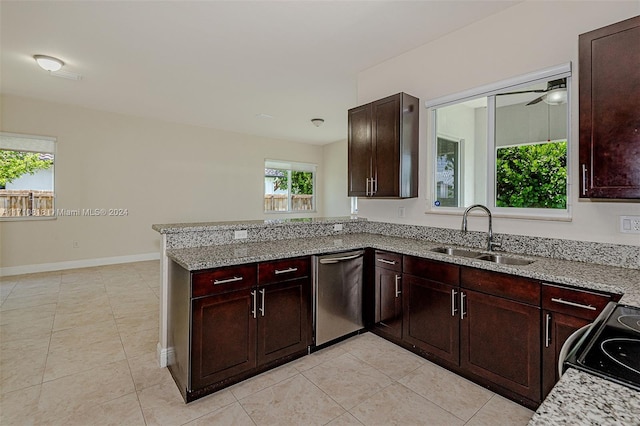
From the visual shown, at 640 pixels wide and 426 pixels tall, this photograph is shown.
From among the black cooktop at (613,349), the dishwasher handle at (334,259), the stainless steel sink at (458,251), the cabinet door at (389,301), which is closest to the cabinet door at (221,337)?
the dishwasher handle at (334,259)

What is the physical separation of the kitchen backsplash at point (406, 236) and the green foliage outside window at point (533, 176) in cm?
32

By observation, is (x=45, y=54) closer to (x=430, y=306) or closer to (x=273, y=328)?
(x=273, y=328)

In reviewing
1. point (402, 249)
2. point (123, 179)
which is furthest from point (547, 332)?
point (123, 179)

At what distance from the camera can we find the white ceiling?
2.57 metres

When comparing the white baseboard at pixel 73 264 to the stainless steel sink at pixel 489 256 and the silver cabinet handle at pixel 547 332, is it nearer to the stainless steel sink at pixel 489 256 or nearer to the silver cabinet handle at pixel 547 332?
the stainless steel sink at pixel 489 256

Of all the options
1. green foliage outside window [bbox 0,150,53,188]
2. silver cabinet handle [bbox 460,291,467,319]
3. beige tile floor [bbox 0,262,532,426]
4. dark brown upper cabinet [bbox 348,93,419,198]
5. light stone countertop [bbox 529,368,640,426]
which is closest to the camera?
light stone countertop [bbox 529,368,640,426]

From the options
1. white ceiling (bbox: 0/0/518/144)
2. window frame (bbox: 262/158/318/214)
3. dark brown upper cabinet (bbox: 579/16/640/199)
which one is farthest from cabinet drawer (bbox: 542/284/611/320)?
window frame (bbox: 262/158/318/214)

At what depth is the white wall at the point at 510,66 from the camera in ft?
6.70

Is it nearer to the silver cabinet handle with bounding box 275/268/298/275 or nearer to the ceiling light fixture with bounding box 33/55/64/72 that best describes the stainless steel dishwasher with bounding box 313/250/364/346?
the silver cabinet handle with bounding box 275/268/298/275

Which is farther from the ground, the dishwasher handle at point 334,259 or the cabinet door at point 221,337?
the dishwasher handle at point 334,259

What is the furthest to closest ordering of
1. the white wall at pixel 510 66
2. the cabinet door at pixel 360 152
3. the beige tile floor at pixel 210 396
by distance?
the cabinet door at pixel 360 152, the white wall at pixel 510 66, the beige tile floor at pixel 210 396

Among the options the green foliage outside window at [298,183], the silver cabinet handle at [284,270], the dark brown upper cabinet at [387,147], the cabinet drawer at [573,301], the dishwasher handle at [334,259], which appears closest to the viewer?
the cabinet drawer at [573,301]

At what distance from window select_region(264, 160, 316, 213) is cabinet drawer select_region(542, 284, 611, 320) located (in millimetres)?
6552

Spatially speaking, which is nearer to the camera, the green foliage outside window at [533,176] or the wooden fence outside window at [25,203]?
the green foliage outside window at [533,176]
